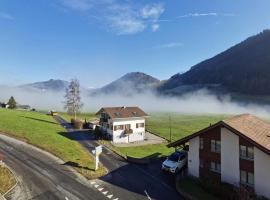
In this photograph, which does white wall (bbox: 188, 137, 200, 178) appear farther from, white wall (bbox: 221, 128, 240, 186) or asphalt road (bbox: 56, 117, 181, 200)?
white wall (bbox: 221, 128, 240, 186)

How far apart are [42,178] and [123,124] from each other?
39776 mm

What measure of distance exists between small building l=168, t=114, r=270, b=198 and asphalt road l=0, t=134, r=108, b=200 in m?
15.4

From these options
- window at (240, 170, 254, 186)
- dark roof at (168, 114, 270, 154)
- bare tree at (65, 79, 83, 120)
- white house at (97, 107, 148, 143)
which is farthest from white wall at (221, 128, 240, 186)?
bare tree at (65, 79, 83, 120)

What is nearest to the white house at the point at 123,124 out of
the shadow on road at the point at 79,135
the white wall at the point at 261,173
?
the shadow on road at the point at 79,135

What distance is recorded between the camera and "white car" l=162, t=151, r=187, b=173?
1771 inches

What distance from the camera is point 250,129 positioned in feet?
125

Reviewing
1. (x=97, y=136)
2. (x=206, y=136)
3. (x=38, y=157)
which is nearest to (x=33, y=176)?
(x=38, y=157)

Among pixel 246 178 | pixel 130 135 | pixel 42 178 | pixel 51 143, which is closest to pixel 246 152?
pixel 246 178

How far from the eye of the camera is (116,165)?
4872cm

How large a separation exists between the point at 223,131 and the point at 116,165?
19.5m

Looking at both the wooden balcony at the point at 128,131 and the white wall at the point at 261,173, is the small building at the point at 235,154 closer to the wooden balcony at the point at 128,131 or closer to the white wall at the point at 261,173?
the white wall at the point at 261,173

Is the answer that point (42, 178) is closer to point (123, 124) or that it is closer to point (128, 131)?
point (128, 131)

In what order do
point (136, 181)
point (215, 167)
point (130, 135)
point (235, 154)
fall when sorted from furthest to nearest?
point (130, 135) < point (136, 181) < point (215, 167) < point (235, 154)

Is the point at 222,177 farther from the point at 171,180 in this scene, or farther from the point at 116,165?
the point at 116,165
